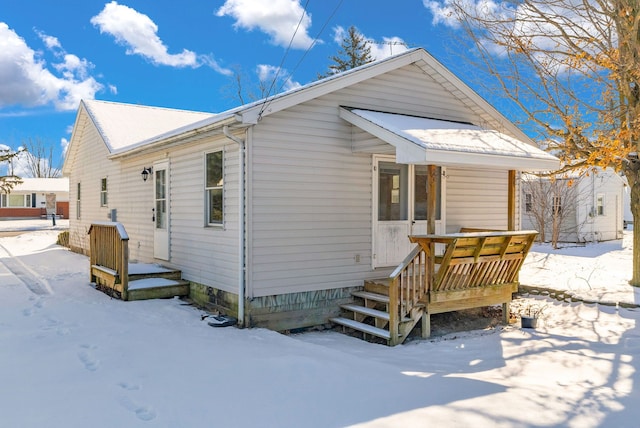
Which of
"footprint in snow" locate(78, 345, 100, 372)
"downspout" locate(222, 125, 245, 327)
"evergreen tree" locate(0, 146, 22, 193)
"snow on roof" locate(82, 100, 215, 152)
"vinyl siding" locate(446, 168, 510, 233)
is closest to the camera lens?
"footprint in snow" locate(78, 345, 100, 372)

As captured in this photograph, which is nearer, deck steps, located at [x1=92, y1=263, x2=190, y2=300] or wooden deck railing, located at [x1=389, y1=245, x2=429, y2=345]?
wooden deck railing, located at [x1=389, y1=245, x2=429, y2=345]

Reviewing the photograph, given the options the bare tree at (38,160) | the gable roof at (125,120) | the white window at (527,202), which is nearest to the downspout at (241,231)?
the gable roof at (125,120)

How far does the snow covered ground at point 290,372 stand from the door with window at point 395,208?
5.68 ft

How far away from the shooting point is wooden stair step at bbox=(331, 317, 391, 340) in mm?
6887

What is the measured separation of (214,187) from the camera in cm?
788

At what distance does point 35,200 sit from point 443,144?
140 feet

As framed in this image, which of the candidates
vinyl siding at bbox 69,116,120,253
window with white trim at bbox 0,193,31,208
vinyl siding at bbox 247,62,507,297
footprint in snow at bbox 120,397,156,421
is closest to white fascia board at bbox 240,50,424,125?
vinyl siding at bbox 247,62,507,297

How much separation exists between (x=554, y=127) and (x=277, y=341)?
7759 millimetres

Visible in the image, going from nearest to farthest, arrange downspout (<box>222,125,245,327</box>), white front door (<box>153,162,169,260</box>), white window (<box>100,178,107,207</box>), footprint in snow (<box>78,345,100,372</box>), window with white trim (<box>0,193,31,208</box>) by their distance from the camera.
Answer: footprint in snow (<box>78,345,100,372</box>) < downspout (<box>222,125,245,327</box>) < white front door (<box>153,162,169,260</box>) < white window (<box>100,178,107,207</box>) < window with white trim (<box>0,193,31,208</box>)

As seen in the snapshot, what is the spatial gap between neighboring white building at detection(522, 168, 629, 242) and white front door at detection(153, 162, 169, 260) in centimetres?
1455

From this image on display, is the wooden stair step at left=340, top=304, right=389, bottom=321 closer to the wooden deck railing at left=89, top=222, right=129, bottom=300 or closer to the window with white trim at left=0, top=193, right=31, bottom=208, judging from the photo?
the wooden deck railing at left=89, top=222, right=129, bottom=300

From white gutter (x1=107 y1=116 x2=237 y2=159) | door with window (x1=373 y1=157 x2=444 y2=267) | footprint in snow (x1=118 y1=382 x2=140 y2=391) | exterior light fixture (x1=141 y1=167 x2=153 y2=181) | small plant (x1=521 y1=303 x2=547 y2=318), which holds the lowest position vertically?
small plant (x1=521 y1=303 x2=547 y2=318)

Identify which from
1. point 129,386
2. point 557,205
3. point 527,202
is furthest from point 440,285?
point 527,202

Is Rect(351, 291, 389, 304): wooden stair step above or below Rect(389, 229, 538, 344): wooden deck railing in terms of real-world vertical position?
below
